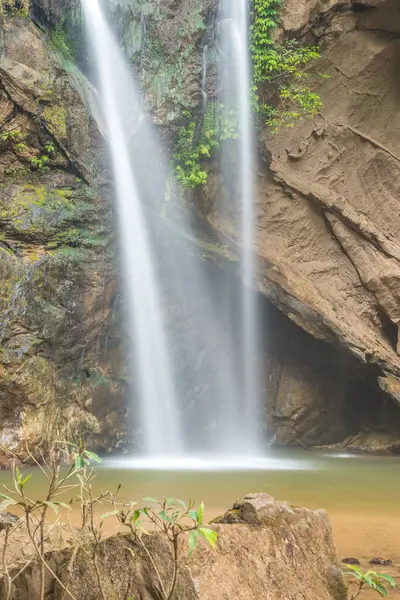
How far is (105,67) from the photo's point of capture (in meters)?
13.8

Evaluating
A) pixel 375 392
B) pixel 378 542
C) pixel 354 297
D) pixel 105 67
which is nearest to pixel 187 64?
pixel 105 67

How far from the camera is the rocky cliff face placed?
11273 millimetres

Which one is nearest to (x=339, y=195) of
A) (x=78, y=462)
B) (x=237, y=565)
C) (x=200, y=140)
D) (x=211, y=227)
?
(x=211, y=227)

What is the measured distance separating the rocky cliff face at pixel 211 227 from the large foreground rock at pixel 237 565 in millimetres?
8071

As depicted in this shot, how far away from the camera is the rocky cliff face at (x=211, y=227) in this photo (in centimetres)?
1127

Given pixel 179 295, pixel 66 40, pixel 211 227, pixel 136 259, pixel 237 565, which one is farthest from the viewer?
pixel 179 295

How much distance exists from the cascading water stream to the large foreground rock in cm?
926

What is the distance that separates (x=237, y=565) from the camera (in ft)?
9.30

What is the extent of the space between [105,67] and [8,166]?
365 cm

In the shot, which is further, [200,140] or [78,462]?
[200,140]

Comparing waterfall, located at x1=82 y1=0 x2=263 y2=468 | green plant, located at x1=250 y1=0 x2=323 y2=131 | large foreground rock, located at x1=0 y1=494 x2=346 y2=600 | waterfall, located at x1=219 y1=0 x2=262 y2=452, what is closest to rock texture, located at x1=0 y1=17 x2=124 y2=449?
waterfall, located at x1=82 y1=0 x2=263 y2=468

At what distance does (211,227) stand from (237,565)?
1147 centimetres

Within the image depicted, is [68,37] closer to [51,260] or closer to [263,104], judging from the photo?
[263,104]

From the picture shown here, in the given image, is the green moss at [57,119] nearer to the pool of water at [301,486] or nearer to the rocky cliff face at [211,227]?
the rocky cliff face at [211,227]
